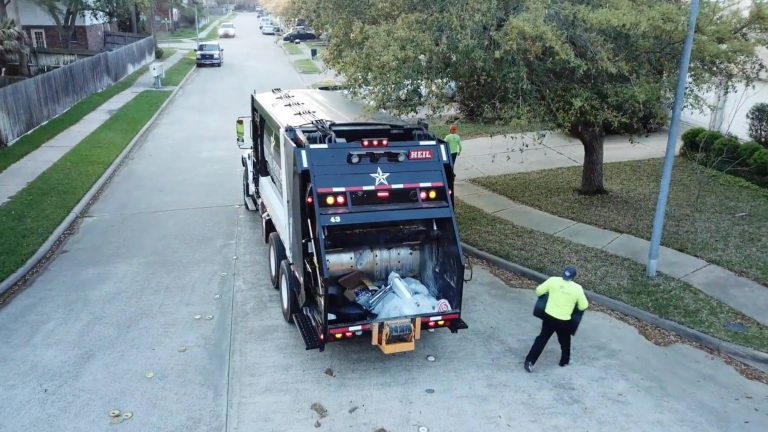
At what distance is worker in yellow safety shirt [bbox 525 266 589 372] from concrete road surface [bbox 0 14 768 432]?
35 cm

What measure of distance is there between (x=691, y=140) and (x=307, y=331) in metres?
13.1

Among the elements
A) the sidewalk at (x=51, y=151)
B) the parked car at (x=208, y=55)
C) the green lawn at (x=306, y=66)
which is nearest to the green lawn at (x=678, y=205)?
the sidewalk at (x=51, y=151)

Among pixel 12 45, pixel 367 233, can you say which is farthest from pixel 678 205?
pixel 12 45

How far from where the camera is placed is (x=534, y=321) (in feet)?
30.2

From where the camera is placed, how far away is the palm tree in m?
27.7

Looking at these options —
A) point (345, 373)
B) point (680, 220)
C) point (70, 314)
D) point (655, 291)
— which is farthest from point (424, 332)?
point (680, 220)

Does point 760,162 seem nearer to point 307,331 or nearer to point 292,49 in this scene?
point 307,331

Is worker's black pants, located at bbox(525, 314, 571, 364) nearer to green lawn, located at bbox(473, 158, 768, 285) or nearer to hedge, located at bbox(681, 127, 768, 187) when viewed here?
green lawn, located at bbox(473, 158, 768, 285)

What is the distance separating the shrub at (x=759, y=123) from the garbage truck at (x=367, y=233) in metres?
11.4

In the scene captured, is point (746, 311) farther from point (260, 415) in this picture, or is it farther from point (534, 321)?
point (260, 415)

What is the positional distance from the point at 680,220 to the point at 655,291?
350cm

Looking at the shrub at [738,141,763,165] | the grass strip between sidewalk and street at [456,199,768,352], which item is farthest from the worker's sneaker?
the shrub at [738,141,763,165]

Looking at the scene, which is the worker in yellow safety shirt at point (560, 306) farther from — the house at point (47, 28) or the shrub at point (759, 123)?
the house at point (47, 28)

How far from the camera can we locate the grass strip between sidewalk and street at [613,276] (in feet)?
29.2
